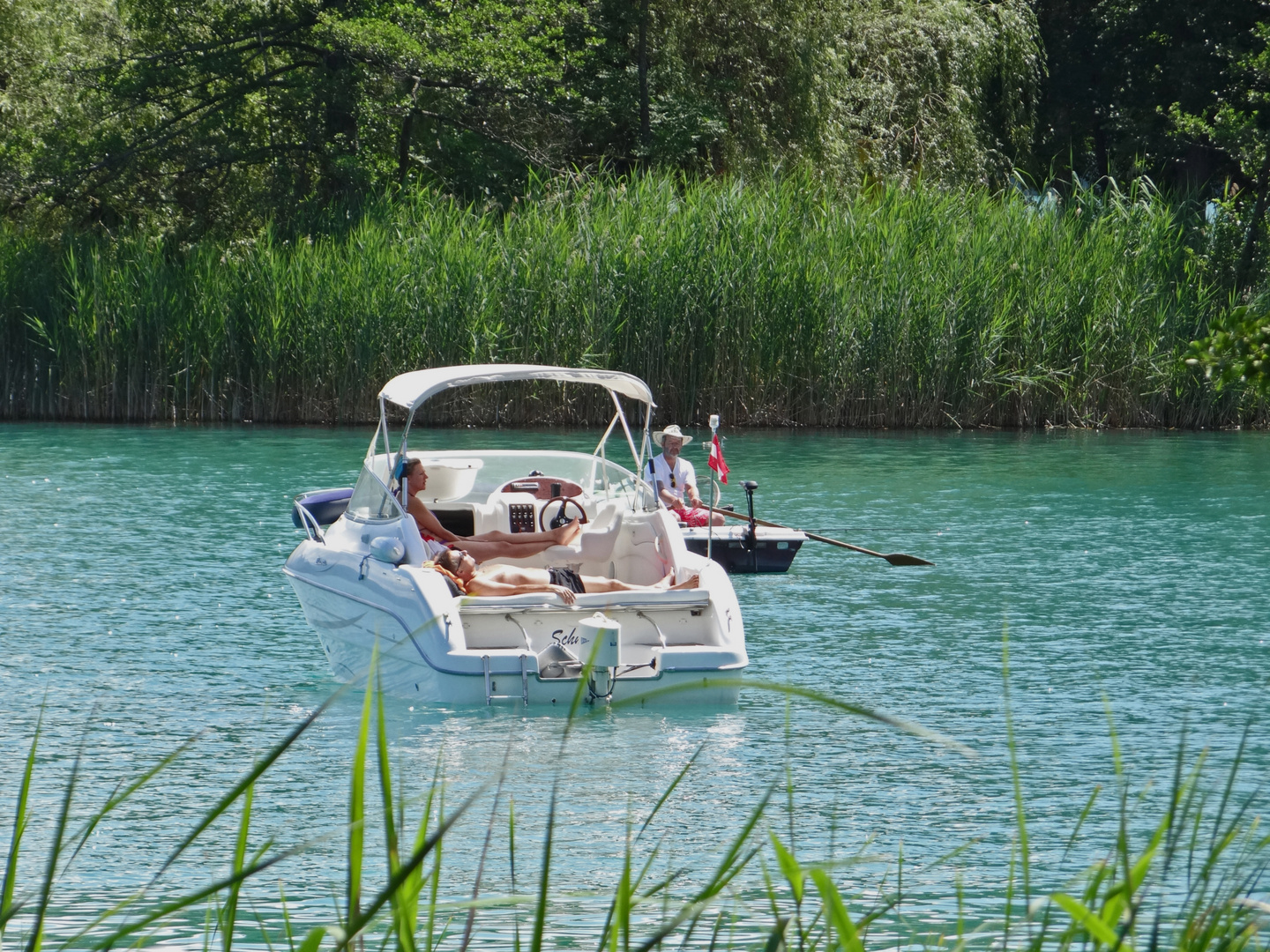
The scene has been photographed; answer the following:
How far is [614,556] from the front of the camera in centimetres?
1005

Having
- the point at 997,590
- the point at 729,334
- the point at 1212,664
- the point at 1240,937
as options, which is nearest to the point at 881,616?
the point at 997,590

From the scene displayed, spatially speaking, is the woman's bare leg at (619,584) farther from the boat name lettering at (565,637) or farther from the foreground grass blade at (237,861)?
the foreground grass blade at (237,861)

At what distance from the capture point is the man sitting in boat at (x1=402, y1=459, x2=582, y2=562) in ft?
33.2

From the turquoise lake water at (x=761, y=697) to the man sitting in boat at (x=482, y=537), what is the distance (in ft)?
3.82

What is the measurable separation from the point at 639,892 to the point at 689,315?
1917cm

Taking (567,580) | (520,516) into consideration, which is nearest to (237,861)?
(567,580)

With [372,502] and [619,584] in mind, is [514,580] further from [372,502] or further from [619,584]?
[372,502]

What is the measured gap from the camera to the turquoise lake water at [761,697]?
6398 mm

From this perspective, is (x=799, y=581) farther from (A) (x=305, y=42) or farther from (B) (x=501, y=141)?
(A) (x=305, y=42)

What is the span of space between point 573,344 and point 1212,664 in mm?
15523

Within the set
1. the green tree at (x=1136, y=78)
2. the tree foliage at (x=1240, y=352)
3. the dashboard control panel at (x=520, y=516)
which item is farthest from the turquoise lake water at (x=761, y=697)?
the green tree at (x=1136, y=78)

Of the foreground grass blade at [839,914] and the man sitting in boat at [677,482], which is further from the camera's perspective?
the man sitting in boat at [677,482]

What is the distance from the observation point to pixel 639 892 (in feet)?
18.2

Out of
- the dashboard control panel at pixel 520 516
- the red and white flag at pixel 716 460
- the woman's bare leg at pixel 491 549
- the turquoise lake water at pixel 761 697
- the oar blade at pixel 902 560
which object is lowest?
the turquoise lake water at pixel 761 697
